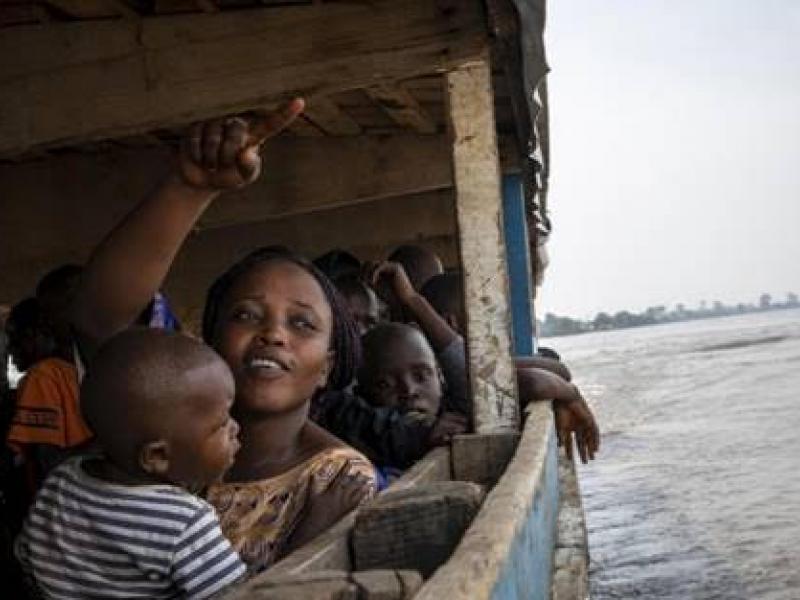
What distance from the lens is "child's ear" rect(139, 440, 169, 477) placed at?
1.90 metres

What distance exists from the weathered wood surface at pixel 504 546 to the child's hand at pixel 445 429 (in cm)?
59

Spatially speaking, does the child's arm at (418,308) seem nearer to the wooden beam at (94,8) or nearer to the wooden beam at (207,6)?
the wooden beam at (207,6)

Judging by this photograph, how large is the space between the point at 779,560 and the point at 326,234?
12.5 feet

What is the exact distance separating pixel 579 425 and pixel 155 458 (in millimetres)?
2562

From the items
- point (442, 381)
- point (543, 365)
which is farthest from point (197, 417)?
point (543, 365)

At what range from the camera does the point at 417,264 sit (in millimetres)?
6344

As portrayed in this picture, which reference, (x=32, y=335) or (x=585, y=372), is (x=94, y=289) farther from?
(x=585, y=372)

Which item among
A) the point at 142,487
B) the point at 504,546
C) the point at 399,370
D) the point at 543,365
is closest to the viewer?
the point at 504,546

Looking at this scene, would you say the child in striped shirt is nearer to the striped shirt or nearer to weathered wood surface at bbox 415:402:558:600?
the striped shirt

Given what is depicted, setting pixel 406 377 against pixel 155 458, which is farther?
pixel 406 377

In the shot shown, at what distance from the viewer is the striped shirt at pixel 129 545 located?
5.87 ft

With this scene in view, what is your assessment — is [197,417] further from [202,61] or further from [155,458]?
[202,61]

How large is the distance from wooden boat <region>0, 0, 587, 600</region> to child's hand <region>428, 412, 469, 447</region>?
54mm

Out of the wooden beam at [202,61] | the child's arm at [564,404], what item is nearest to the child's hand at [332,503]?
the wooden beam at [202,61]
